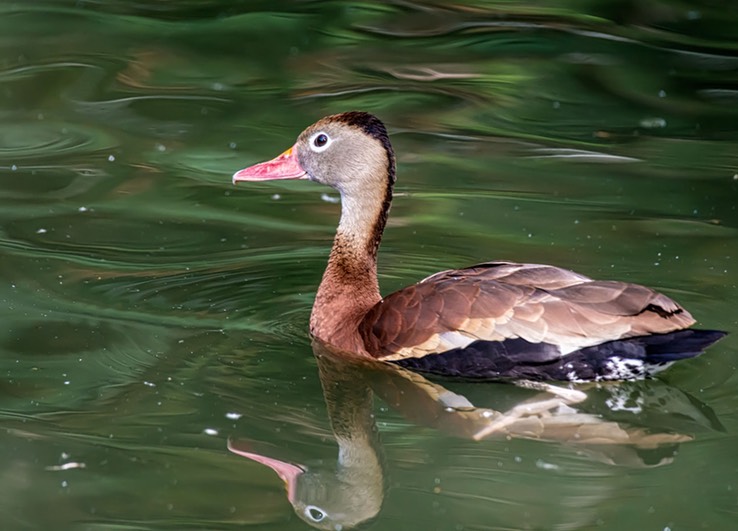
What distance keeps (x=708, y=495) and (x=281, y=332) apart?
8.61ft

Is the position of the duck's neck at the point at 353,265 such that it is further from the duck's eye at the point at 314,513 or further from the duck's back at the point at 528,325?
the duck's eye at the point at 314,513

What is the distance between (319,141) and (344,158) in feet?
0.70

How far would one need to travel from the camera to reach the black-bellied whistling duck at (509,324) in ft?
20.4

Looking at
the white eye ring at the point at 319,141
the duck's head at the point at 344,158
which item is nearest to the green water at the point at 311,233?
the duck's head at the point at 344,158

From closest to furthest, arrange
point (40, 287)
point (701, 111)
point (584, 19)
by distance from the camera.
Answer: point (40, 287) < point (701, 111) < point (584, 19)

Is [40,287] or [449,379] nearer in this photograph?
[449,379]

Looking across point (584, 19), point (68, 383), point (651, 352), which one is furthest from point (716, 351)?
point (584, 19)

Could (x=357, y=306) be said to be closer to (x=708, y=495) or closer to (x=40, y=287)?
(x=40, y=287)

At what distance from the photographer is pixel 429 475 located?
18.4 feet

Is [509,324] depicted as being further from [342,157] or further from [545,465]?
[342,157]

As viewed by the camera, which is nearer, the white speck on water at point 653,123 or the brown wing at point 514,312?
the brown wing at point 514,312

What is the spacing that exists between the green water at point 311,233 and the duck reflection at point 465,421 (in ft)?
0.08

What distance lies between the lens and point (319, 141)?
7.46m

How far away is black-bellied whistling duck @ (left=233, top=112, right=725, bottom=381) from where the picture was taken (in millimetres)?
6215
